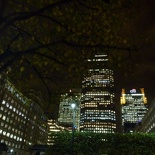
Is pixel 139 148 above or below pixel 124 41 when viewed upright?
below

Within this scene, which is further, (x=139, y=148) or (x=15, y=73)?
(x=139, y=148)

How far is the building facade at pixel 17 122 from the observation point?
87625 mm

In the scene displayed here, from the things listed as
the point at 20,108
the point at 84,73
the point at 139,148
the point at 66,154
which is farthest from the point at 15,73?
the point at 20,108

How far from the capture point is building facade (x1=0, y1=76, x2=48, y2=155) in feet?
287

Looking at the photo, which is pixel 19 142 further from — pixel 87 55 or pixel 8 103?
pixel 87 55

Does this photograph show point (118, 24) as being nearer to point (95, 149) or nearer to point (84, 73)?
point (84, 73)

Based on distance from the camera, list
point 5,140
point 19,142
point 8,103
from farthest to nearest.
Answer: point 19,142 → point 8,103 → point 5,140

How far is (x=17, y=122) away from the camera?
102375mm

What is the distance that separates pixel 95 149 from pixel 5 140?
67.3m

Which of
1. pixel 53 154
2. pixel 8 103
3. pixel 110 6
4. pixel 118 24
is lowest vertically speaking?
pixel 53 154

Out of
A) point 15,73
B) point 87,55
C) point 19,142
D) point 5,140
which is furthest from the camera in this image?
point 19,142

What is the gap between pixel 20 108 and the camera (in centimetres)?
10806

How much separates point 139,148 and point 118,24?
26.8 meters

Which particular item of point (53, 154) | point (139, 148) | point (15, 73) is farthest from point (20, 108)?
point (15, 73)
